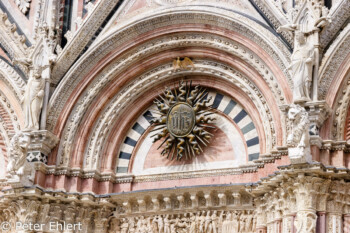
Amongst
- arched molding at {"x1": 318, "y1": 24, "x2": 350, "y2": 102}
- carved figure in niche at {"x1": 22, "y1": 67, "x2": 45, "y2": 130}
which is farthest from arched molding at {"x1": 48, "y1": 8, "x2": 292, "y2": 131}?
arched molding at {"x1": 318, "y1": 24, "x2": 350, "y2": 102}

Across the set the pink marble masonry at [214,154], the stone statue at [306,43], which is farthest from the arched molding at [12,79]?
the stone statue at [306,43]

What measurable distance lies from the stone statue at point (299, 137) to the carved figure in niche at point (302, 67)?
38 centimetres

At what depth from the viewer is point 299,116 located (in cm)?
1259

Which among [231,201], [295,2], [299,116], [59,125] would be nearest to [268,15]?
[295,2]

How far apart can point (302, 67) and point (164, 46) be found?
289 centimetres

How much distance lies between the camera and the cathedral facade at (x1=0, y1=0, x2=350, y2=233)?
13031 mm

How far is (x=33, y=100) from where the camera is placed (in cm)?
1483

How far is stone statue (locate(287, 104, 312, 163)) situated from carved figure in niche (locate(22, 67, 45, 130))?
4718mm

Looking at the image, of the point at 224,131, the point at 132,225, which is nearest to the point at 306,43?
the point at 224,131

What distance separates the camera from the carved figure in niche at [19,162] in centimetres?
1426

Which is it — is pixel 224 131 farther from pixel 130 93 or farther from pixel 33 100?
pixel 33 100

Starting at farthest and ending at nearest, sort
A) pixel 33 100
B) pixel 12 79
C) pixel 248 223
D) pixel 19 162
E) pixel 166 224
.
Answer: pixel 12 79
pixel 33 100
pixel 19 162
pixel 166 224
pixel 248 223

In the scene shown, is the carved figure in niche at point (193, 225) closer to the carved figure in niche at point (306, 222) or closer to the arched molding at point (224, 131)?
Result: the arched molding at point (224, 131)

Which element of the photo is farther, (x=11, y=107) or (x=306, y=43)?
(x=11, y=107)
